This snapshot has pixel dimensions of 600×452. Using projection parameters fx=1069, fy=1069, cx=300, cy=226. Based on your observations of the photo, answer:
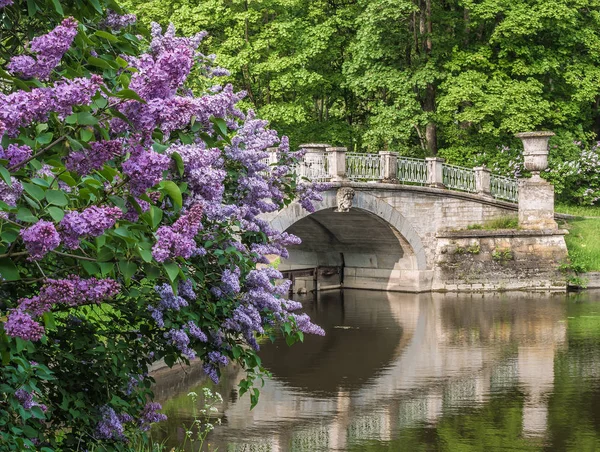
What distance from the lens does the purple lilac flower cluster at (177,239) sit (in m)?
3.88

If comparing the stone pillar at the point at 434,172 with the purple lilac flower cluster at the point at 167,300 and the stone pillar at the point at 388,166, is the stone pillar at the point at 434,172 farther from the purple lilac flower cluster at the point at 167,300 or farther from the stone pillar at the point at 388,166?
the purple lilac flower cluster at the point at 167,300

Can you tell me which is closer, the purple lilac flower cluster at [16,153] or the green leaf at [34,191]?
the green leaf at [34,191]

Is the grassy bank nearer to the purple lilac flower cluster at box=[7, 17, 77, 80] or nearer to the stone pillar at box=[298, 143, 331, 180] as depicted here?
the stone pillar at box=[298, 143, 331, 180]

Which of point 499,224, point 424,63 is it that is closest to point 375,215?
point 499,224

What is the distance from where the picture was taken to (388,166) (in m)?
24.6

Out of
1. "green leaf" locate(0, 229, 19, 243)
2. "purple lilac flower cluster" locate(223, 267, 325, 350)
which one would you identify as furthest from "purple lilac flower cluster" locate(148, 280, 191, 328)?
"green leaf" locate(0, 229, 19, 243)

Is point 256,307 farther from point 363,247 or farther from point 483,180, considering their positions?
point 363,247

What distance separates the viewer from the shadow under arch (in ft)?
73.9

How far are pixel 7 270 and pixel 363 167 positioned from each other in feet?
68.0

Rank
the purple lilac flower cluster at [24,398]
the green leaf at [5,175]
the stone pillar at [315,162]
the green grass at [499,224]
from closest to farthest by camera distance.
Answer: the green leaf at [5,175] → the purple lilac flower cluster at [24,398] → the stone pillar at [315,162] → the green grass at [499,224]

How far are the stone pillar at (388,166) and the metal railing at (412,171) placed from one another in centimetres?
26

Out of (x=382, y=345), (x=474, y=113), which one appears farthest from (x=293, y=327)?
(x=474, y=113)

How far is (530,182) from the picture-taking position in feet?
82.3

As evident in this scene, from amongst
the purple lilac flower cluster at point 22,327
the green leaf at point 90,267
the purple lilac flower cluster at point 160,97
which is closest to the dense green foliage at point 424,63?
the purple lilac flower cluster at point 160,97
